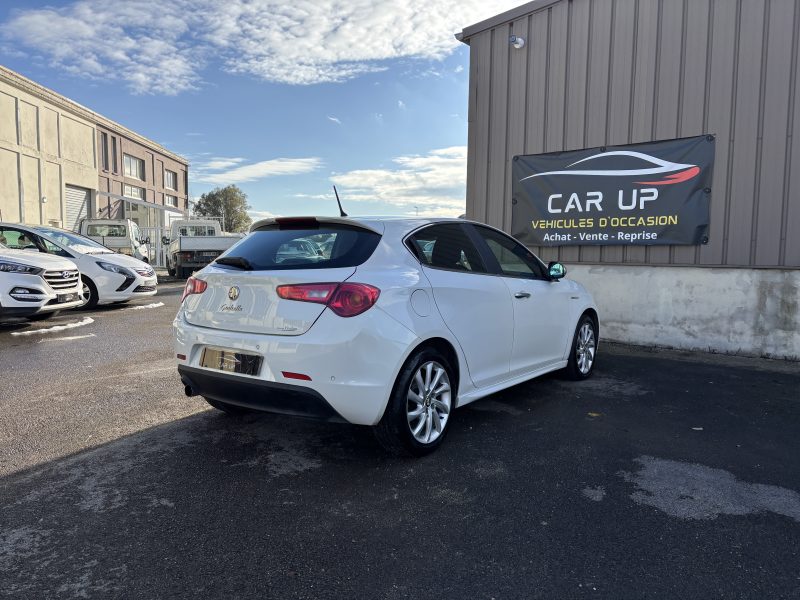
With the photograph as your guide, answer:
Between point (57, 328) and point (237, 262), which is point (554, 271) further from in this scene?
point (57, 328)

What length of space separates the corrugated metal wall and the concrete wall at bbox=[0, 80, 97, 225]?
24983 mm

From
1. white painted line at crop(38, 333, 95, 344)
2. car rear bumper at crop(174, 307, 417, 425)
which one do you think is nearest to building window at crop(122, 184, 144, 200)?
white painted line at crop(38, 333, 95, 344)

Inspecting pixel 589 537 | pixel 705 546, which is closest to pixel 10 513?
pixel 589 537

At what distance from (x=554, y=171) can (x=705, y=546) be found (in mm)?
6807

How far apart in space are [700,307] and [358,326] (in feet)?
19.6

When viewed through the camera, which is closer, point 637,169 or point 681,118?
point 681,118

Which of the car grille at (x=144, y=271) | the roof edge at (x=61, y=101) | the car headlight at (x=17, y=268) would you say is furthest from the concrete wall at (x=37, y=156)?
the car headlight at (x=17, y=268)

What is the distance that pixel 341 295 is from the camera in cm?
331

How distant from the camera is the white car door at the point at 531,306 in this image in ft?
15.4

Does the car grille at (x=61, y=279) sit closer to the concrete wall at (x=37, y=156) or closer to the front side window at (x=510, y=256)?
the front side window at (x=510, y=256)

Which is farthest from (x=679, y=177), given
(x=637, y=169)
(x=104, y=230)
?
(x=104, y=230)

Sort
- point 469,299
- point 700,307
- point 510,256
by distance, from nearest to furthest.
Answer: point 469,299, point 510,256, point 700,307

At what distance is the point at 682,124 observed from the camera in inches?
299

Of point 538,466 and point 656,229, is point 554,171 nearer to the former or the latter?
point 656,229
